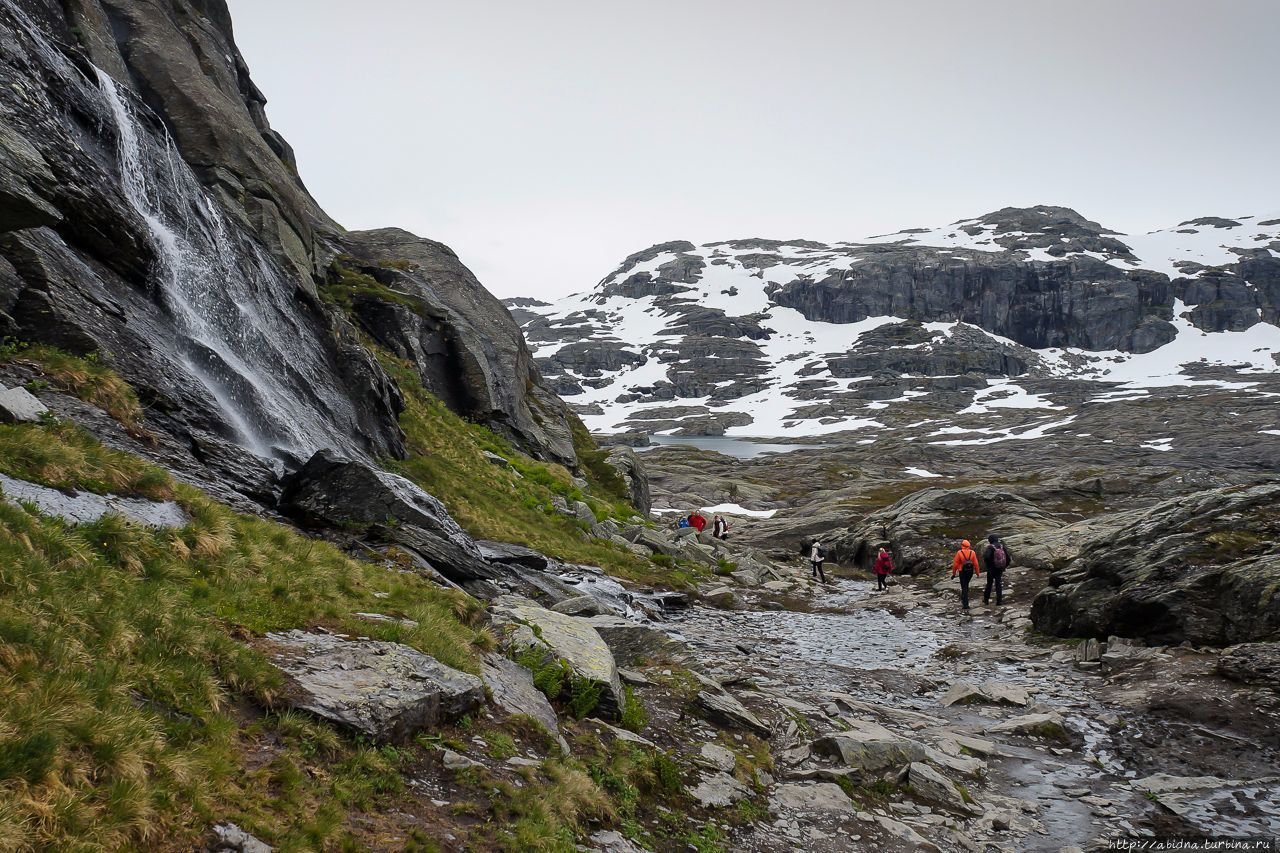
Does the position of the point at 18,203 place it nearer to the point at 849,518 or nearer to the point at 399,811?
the point at 399,811

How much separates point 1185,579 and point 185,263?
36041mm

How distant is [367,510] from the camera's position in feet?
61.6

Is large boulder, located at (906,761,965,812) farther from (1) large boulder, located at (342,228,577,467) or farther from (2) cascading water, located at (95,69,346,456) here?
(1) large boulder, located at (342,228,577,467)

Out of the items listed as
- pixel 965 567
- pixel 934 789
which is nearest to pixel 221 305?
pixel 934 789

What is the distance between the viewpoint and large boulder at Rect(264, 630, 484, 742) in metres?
8.90

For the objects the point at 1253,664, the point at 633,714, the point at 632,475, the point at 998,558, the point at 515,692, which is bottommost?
the point at 632,475

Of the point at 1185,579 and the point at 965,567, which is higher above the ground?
the point at 1185,579

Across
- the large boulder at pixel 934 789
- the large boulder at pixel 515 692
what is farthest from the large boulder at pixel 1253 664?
the large boulder at pixel 515 692

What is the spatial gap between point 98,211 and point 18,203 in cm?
915

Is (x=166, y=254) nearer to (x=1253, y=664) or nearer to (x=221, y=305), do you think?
(x=221, y=305)

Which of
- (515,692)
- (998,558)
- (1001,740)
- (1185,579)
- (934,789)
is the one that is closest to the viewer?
(515,692)

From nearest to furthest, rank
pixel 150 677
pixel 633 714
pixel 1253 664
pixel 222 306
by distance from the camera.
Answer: pixel 150 677, pixel 633 714, pixel 1253 664, pixel 222 306

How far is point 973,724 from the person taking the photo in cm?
1736

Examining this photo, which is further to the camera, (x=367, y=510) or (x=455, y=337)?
(x=455, y=337)
